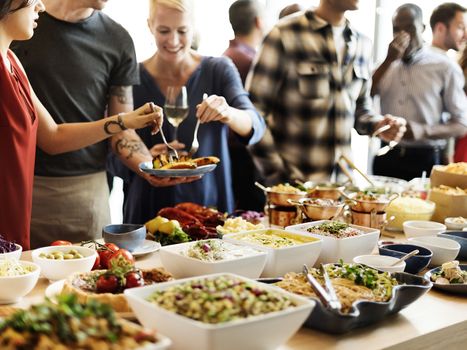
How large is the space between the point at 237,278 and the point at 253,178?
9.45 feet

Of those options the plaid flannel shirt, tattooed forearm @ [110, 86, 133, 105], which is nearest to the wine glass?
tattooed forearm @ [110, 86, 133, 105]

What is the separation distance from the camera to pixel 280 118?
13.4 feet

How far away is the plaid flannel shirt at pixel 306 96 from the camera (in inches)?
156

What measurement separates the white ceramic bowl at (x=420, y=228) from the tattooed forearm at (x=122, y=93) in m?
1.41

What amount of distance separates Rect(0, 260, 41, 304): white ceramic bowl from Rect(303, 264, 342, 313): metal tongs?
71 cm

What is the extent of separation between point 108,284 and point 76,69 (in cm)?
165

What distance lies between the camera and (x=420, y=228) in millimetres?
2656

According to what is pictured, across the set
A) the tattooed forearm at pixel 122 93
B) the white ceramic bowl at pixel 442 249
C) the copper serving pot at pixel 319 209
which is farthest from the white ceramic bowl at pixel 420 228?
the tattooed forearm at pixel 122 93

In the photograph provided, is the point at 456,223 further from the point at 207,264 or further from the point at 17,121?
the point at 17,121

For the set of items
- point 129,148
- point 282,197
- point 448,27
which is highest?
point 448,27

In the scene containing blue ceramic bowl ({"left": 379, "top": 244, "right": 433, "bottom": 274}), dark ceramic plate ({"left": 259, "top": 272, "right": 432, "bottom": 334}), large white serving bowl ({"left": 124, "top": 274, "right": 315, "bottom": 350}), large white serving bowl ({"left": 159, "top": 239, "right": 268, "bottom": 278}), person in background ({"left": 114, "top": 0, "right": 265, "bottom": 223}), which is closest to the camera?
large white serving bowl ({"left": 124, "top": 274, "right": 315, "bottom": 350})

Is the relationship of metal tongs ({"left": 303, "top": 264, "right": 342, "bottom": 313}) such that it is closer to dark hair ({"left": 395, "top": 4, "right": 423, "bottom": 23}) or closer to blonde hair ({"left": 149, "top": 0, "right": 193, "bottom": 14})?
blonde hair ({"left": 149, "top": 0, "right": 193, "bottom": 14})

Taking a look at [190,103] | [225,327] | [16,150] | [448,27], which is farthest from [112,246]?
[448,27]

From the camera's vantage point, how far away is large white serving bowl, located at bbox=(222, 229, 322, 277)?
2039 millimetres
